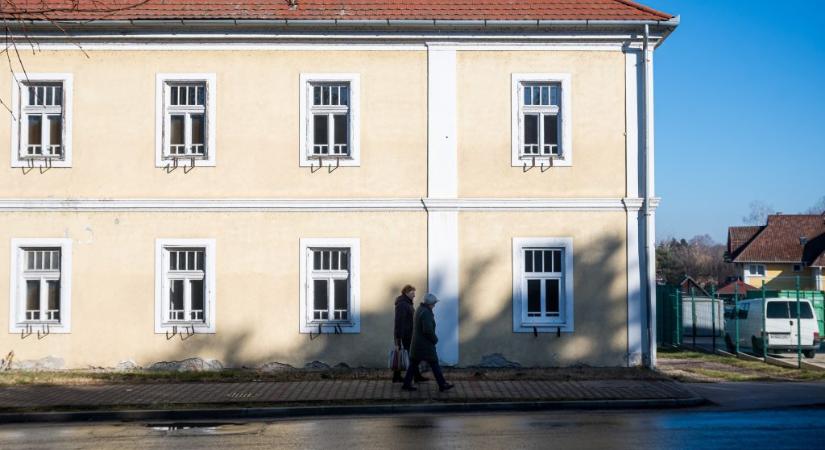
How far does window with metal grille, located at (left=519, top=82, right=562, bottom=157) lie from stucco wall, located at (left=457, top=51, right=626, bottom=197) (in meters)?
0.31

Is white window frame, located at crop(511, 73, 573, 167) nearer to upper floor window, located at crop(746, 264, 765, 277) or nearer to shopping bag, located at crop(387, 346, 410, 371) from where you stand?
shopping bag, located at crop(387, 346, 410, 371)

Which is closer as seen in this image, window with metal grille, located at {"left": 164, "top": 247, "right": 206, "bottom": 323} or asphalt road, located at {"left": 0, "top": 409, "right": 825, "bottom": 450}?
asphalt road, located at {"left": 0, "top": 409, "right": 825, "bottom": 450}

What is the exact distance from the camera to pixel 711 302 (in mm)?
29375

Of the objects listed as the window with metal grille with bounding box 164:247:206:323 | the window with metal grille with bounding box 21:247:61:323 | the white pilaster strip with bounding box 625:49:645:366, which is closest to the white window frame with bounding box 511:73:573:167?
the white pilaster strip with bounding box 625:49:645:366

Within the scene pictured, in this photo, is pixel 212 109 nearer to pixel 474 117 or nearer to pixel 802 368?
pixel 474 117

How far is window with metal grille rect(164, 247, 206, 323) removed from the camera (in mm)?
19469

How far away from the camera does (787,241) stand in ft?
256

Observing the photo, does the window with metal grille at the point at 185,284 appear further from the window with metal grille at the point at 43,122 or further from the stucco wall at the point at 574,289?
the stucco wall at the point at 574,289

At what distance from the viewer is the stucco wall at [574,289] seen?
19.4 metres

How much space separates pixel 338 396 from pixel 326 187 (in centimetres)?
519

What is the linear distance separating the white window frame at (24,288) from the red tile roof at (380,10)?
4.48 metres

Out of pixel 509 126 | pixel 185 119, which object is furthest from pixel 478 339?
pixel 185 119

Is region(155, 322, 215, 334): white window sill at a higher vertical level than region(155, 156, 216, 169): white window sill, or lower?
lower

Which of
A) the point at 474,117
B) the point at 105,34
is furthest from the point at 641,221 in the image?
the point at 105,34
